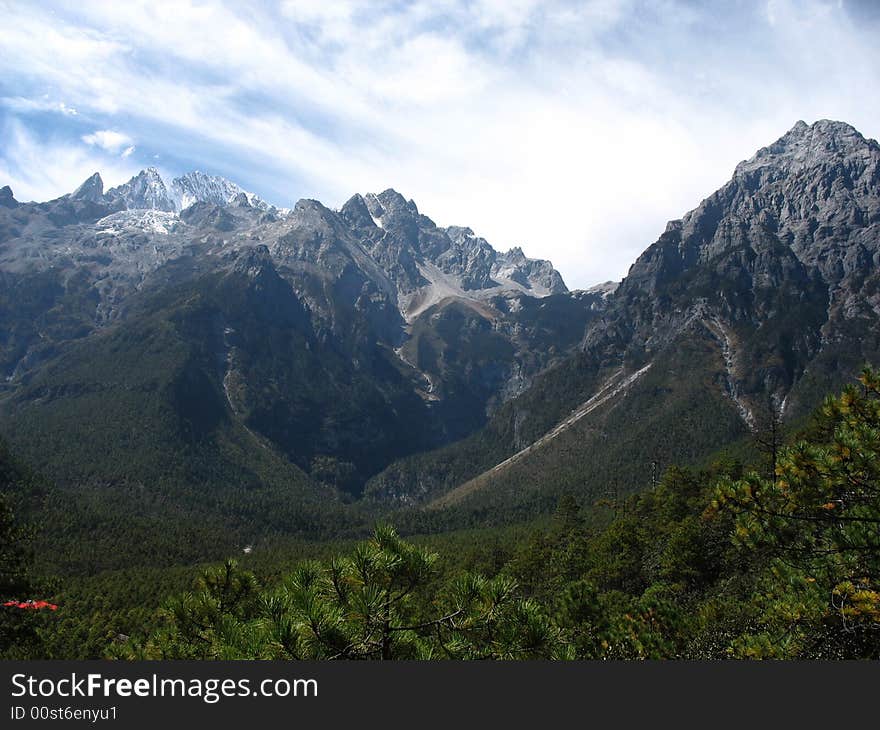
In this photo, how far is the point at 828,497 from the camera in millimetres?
10672

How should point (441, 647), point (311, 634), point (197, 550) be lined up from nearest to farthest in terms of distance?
point (311, 634)
point (441, 647)
point (197, 550)

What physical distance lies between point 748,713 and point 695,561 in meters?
40.9

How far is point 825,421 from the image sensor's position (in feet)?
38.5

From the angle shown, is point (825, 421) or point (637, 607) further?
point (637, 607)

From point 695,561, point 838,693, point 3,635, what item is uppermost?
point 838,693

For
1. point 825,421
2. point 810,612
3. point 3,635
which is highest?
point 825,421

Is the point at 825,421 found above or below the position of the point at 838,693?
above

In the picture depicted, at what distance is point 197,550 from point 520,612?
16541 centimetres

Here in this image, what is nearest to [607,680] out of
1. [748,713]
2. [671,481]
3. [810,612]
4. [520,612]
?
[748,713]

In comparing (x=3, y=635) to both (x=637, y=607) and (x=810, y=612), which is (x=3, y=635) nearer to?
(x=637, y=607)

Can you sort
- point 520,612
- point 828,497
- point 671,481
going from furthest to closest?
point 671,481 < point 828,497 < point 520,612

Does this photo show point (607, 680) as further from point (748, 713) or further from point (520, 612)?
point (520, 612)

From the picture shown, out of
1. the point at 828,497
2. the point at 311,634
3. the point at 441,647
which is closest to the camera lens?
the point at 311,634

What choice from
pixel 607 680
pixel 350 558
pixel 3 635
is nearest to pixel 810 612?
pixel 607 680
